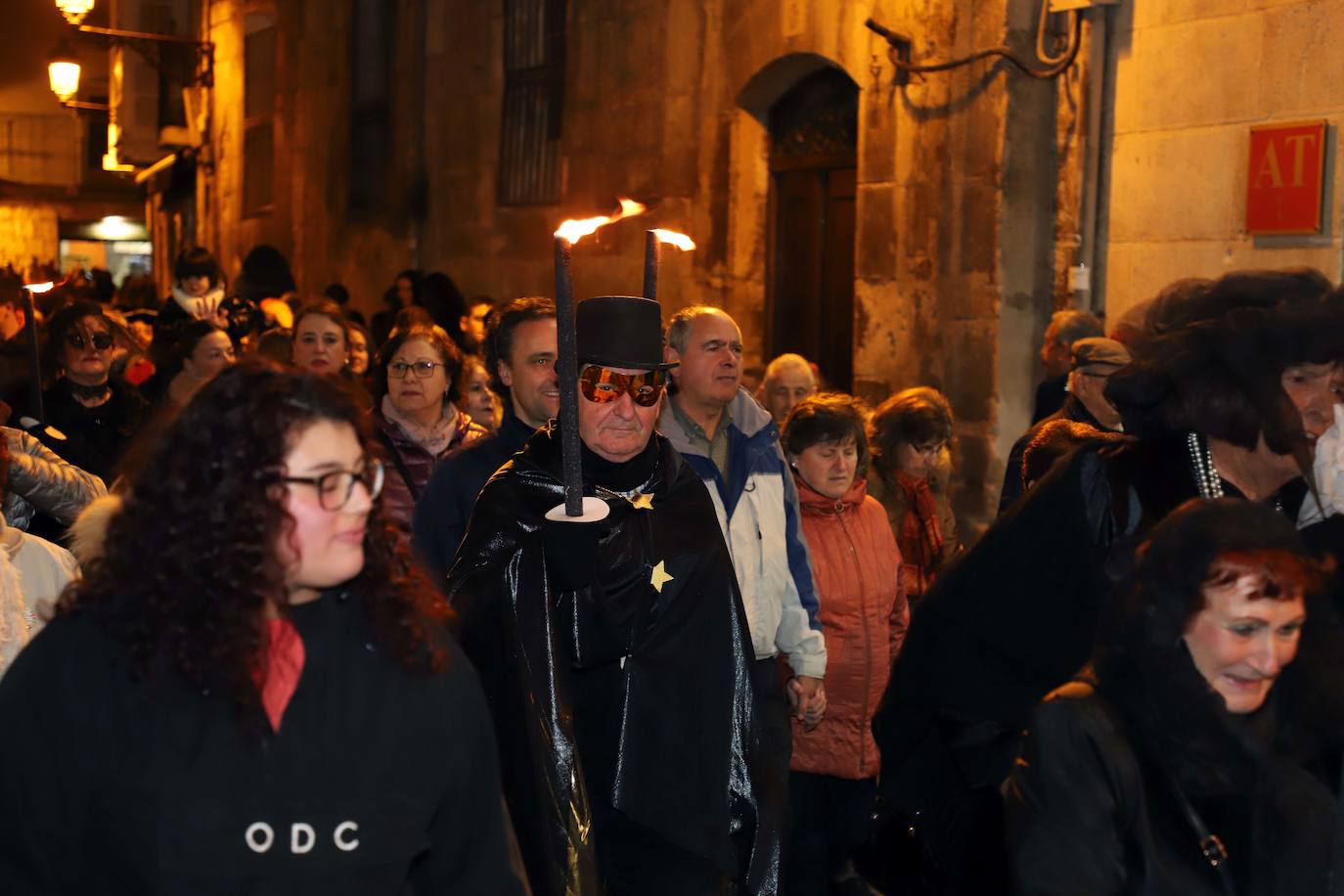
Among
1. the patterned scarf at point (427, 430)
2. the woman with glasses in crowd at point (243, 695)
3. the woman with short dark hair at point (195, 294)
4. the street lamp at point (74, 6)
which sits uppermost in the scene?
the street lamp at point (74, 6)

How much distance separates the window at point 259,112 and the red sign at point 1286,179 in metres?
16.2

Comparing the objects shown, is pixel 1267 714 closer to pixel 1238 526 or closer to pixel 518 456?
pixel 1238 526

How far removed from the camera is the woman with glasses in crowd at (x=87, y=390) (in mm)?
7320

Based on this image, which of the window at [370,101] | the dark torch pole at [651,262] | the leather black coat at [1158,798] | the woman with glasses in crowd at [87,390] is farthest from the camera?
the window at [370,101]

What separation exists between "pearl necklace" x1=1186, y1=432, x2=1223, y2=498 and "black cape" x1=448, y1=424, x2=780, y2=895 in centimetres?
143

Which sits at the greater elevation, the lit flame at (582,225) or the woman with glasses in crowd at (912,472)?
the lit flame at (582,225)

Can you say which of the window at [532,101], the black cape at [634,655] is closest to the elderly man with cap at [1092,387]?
the black cape at [634,655]

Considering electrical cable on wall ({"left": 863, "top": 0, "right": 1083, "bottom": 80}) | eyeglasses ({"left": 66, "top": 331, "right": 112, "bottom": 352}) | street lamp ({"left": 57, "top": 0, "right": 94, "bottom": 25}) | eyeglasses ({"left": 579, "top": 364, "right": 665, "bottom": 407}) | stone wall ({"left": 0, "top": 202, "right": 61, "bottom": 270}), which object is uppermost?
street lamp ({"left": 57, "top": 0, "right": 94, "bottom": 25})

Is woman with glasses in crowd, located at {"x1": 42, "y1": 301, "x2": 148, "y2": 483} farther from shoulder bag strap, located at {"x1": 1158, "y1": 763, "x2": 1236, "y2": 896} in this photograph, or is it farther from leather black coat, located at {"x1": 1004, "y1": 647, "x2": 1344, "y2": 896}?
shoulder bag strap, located at {"x1": 1158, "y1": 763, "x2": 1236, "y2": 896}

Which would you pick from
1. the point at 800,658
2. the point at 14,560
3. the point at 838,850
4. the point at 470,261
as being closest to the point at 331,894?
the point at 14,560

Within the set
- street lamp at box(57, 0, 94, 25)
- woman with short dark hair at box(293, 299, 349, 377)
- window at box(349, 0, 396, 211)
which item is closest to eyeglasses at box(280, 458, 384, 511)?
woman with short dark hair at box(293, 299, 349, 377)

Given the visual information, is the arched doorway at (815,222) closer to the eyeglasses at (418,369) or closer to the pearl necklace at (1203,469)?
the eyeglasses at (418,369)

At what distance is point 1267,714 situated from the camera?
2904 millimetres

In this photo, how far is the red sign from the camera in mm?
8180
